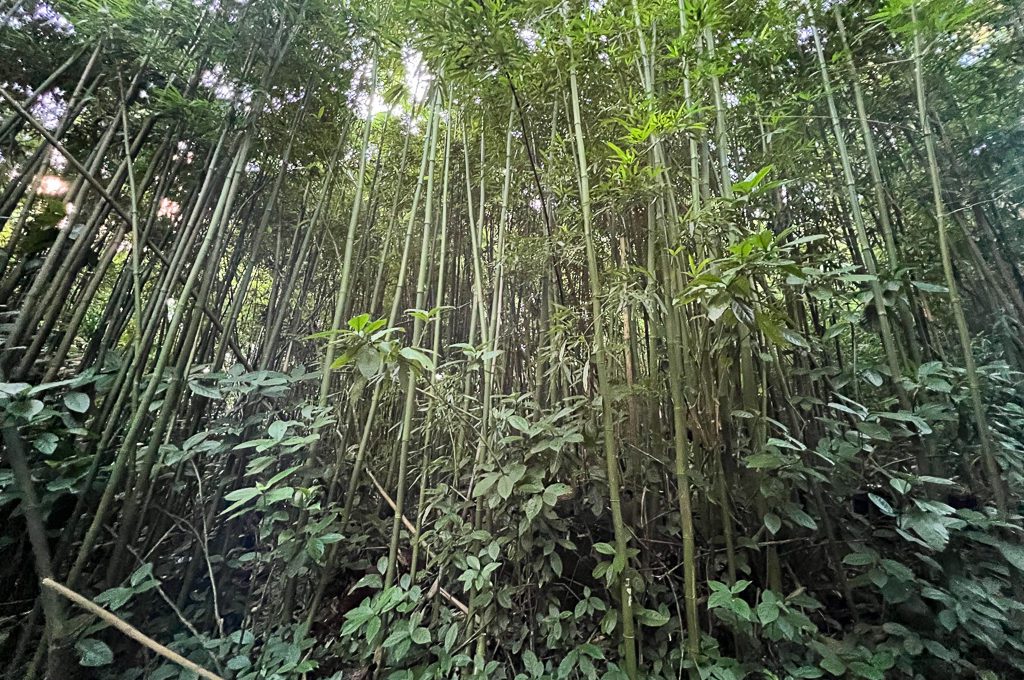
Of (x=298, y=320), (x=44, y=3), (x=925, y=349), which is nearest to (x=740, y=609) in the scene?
(x=925, y=349)

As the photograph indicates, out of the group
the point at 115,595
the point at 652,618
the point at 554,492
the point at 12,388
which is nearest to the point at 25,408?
the point at 12,388

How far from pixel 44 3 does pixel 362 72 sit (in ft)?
3.21

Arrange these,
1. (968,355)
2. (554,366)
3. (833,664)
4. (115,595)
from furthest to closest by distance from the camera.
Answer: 1. (554,366)
2. (968,355)
3. (115,595)
4. (833,664)

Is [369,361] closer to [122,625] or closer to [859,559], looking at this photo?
[122,625]

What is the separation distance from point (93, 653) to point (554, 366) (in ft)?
3.73

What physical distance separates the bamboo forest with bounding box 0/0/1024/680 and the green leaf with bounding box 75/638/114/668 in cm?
5

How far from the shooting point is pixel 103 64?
1.36 meters

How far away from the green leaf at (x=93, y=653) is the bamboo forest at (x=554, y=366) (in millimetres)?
51

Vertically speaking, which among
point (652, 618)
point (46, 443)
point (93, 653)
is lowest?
point (93, 653)

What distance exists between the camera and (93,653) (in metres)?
0.83

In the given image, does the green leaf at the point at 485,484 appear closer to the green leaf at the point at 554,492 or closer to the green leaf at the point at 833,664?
the green leaf at the point at 554,492

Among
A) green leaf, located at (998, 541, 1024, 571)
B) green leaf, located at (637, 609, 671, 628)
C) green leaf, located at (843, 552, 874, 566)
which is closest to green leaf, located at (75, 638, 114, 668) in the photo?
green leaf, located at (637, 609, 671, 628)

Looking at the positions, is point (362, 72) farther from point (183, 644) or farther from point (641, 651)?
point (641, 651)

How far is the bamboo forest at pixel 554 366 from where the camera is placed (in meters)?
0.87
